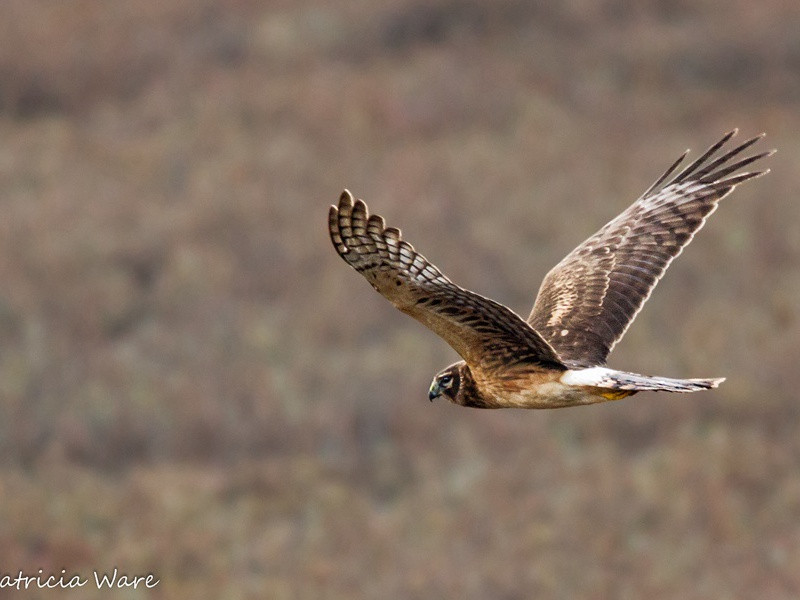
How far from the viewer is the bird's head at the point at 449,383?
317 inches

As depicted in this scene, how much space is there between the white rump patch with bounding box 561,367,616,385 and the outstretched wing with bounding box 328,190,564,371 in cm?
38

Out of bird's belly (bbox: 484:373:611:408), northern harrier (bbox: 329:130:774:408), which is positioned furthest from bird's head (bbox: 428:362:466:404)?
bird's belly (bbox: 484:373:611:408)

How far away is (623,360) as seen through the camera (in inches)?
757

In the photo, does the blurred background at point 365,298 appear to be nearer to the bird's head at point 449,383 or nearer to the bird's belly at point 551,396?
the bird's head at point 449,383

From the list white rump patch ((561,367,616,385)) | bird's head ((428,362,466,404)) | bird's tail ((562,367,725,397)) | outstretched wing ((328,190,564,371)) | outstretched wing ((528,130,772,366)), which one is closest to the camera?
outstretched wing ((328,190,564,371))

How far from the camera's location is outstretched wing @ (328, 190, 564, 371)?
23.1 feet

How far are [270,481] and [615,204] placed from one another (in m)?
7.93

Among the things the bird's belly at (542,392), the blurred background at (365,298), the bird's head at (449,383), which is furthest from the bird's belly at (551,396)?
the blurred background at (365,298)

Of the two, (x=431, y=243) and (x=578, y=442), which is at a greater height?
(x=431, y=243)

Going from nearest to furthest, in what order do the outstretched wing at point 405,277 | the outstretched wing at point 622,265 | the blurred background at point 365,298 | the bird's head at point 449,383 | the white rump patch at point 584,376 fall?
the outstretched wing at point 405,277 < the white rump patch at point 584,376 < the bird's head at point 449,383 < the outstretched wing at point 622,265 < the blurred background at point 365,298

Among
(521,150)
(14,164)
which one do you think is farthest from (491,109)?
(14,164)

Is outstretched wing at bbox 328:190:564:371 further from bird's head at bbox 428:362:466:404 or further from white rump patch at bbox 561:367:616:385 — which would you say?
bird's head at bbox 428:362:466:404

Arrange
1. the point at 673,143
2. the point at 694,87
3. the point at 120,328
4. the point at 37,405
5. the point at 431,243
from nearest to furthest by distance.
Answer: the point at 37,405 < the point at 120,328 < the point at 431,243 < the point at 673,143 < the point at 694,87

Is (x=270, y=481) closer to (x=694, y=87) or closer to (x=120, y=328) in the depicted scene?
(x=120, y=328)
